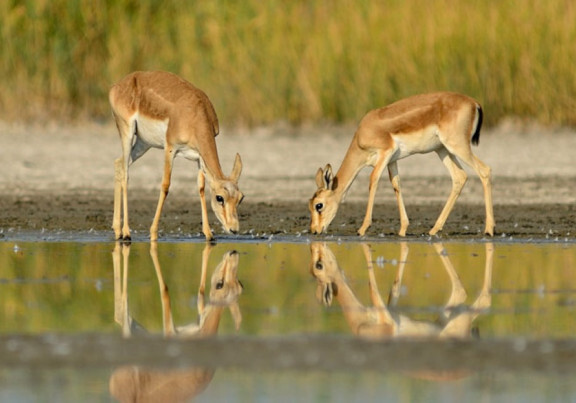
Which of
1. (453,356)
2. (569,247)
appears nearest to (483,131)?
(569,247)

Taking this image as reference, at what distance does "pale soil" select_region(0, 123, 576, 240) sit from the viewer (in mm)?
13492

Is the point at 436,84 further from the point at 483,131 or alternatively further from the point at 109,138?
the point at 109,138

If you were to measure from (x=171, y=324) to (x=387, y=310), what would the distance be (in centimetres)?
124

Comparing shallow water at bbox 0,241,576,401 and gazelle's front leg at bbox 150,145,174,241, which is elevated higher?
gazelle's front leg at bbox 150,145,174,241

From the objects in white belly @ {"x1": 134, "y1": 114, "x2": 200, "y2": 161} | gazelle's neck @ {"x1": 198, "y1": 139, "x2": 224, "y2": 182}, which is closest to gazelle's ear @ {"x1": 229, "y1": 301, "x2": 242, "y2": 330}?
gazelle's neck @ {"x1": 198, "y1": 139, "x2": 224, "y2": 182}

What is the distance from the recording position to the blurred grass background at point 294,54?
19.4 m

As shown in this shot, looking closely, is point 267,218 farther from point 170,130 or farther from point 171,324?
point 171,324

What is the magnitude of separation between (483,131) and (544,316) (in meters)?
11.3

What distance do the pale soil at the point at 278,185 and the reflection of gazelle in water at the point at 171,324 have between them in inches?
84.3

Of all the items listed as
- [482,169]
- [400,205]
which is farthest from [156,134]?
[482,169]

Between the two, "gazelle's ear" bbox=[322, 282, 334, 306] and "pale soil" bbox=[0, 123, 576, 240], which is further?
"pale soil" bbox=[0, 123, 576, 240]

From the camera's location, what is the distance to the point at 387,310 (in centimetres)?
822

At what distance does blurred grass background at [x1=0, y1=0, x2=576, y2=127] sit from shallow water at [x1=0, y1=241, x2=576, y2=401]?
795cm

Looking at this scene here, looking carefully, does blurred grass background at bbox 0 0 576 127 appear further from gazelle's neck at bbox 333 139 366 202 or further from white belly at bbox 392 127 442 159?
white belly at bbox 392 127 442 159
